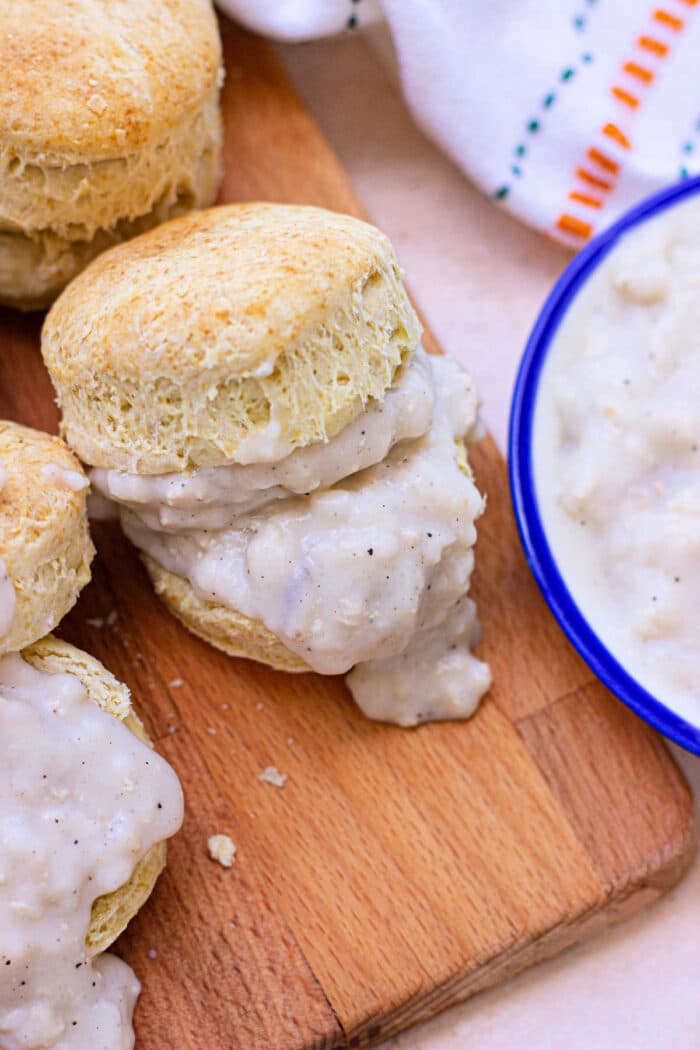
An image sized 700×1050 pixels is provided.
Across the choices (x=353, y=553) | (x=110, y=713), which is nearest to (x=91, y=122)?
(x=353, y=553)

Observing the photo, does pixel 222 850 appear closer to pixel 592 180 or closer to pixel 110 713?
pixel 110 713

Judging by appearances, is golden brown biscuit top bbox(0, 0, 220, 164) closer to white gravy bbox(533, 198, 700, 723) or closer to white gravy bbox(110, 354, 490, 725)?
white gravy bbox(110, 354, 490, 725)

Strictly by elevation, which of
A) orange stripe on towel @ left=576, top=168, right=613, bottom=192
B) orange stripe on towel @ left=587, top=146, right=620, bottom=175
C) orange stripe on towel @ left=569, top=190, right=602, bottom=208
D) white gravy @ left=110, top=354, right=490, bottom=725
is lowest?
white gravy @ left=110, top=354, right=490, bottom=725

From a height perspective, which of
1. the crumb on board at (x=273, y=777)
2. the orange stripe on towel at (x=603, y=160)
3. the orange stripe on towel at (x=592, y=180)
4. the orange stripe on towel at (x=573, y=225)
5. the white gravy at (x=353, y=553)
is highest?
the orange stripe on towel at (x=603, y=160)

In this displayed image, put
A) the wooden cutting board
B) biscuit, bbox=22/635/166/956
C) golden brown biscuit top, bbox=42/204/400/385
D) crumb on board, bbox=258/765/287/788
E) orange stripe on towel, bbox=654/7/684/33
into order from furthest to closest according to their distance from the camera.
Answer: orange stripe on towel, bbox=654/7/684/33, crumb on board, bbox=258/765/287/788, the wooden cutting board, biscuit, bbox=22/635/166/956, golden brown biscuit top, bbox=42/204/400/385

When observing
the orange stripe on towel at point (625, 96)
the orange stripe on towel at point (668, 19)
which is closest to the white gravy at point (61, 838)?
the orange stripe on towel at point (625, 96)

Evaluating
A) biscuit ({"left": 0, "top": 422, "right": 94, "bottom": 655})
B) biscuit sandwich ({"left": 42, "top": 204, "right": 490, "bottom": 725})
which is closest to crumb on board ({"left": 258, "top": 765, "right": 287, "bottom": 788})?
biscuit sandwich ({"left": 42, "top": 204, "right": 490, "bottom": 725})

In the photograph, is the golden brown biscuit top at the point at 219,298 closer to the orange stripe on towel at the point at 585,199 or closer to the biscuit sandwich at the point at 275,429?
the biscuit sandwich at the point at 275,429
